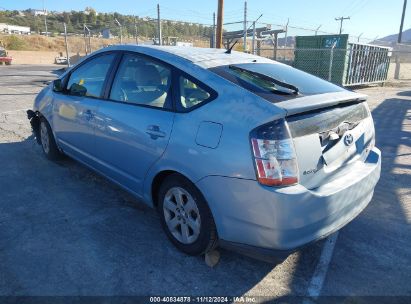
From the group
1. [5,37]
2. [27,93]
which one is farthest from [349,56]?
[5,37]

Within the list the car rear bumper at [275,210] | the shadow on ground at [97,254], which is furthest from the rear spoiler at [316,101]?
the shadow on ground at [97,254]

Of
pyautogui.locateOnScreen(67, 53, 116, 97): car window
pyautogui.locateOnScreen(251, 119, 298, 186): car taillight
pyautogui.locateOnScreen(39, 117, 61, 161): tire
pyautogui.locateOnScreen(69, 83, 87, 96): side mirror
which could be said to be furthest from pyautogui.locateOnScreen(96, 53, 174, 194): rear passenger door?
pyautogui.locateOnScreen(39, 117, 61, 161): tire

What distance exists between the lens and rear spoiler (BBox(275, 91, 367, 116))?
2402 millimetres

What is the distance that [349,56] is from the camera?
15.6 metres

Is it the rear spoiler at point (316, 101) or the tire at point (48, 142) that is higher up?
the rear spoiler at point (316, 101)

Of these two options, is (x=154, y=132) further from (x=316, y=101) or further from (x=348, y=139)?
(x=348, y=139)

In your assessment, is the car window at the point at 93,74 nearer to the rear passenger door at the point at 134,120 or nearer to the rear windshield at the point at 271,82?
the rear passenger door at the point at 134,120

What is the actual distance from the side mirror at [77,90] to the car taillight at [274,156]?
2.45 meters

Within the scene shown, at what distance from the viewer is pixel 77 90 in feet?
13.5

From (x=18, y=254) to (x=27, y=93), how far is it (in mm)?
11240

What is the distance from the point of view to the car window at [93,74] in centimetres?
377

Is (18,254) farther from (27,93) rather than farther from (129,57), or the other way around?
(27,93)

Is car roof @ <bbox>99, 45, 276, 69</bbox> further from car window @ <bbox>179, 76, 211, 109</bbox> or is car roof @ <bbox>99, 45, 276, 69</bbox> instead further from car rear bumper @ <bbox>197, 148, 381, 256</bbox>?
car rear bumper @ <bbox>197, 148, 381, 256</bbox>

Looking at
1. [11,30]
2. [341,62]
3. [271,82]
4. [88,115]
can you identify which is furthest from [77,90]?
[11,30]
